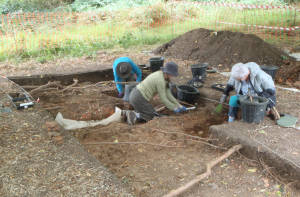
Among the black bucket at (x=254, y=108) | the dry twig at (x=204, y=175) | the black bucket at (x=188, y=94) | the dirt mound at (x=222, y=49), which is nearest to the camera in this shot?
the dry twig at (x=204, y=175)

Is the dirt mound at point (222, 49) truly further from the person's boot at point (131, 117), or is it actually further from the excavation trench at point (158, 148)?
the person's boot at point (131, 117)

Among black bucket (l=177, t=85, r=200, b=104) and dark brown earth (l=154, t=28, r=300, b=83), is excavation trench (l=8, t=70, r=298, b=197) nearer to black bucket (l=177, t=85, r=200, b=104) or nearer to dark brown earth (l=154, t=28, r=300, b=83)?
black bucket (l=177, t=85, r=200, b=104)

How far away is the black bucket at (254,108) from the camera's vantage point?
3.68 metres

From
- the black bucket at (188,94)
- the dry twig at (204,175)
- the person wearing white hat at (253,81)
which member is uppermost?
the person wearing white hat at (253,81)

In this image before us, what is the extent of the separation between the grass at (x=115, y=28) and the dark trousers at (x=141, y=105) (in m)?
5.27

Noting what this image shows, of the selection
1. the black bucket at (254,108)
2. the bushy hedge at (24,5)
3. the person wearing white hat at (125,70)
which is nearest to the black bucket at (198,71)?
the person wearing white hat at (125,70)

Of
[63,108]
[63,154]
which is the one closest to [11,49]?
[63,108]

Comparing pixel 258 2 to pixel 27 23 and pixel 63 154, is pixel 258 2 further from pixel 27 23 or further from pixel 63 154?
pixel 63 154

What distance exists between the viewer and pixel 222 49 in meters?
8.38

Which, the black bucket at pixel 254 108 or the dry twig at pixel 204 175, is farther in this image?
the black bucket at pixel 254 108

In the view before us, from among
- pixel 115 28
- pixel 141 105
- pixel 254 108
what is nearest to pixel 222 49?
pixel 141 105

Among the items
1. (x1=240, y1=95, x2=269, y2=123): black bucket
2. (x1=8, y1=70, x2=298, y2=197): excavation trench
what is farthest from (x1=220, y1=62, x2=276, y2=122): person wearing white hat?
(x1=8, y1=70, x2=298, y2=197): excavation trench

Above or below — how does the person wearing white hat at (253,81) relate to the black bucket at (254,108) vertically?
above

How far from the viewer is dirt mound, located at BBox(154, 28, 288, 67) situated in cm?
774
